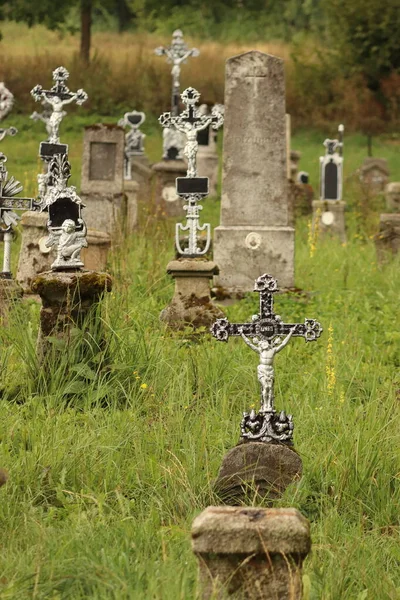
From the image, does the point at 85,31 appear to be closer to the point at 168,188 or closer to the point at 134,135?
the point at 134,135

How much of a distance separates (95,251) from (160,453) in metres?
4.73

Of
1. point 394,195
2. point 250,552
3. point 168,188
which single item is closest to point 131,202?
point 168,188

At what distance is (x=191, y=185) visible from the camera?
9.78 meters

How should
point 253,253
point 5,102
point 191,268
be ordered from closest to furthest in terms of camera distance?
point 191,268 < point 253,253 < point 5,102

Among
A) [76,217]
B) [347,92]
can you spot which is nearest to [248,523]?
[76,217]

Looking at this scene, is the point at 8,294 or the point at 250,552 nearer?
the point at 250,552

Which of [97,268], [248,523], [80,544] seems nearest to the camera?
[248,523]

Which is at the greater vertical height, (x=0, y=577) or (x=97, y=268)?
(x=97, y=268)

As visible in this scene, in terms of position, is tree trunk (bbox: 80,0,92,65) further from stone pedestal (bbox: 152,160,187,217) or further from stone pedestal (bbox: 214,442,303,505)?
stone pedestal (bbox: 214,442,303,505)

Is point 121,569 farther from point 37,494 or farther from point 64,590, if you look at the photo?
point 37,494

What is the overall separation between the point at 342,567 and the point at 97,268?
613 centimetres

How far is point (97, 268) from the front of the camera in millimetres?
10039

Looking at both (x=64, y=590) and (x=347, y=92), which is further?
(x=347, y=92)

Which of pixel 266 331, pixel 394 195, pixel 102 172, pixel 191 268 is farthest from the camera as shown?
pixel 394 195
